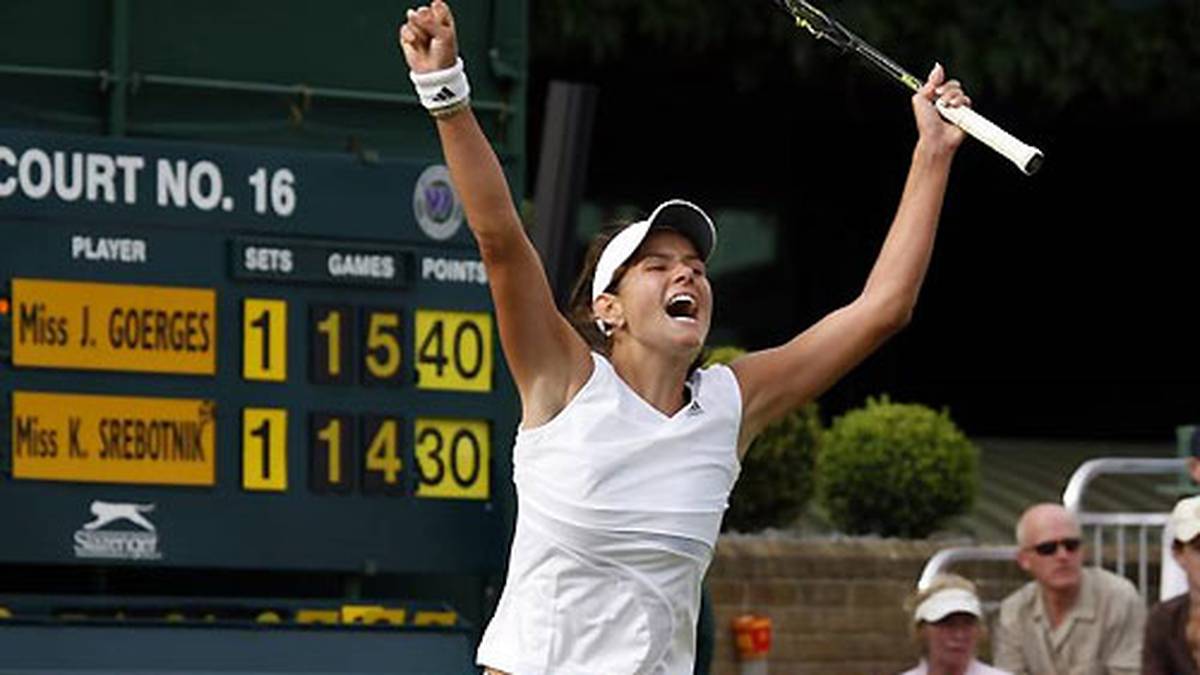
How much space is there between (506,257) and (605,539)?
0.50 metres

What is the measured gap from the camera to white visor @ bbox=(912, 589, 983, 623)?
9602 millimetres

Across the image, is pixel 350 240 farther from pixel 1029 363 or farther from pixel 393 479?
pixel 1029 363

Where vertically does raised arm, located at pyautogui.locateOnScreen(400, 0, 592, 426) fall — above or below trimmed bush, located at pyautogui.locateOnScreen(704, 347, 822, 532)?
above

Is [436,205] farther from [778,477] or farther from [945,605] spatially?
[778,477]

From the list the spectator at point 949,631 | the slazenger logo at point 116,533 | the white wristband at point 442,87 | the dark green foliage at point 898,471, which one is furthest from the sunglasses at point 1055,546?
the white wristband at point 442,87

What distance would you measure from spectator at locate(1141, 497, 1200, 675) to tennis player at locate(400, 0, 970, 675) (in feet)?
11.7

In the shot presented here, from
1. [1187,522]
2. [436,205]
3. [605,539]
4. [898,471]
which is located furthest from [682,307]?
[898,471]

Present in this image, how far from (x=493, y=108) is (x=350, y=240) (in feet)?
2.95

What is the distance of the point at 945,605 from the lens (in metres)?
9.62

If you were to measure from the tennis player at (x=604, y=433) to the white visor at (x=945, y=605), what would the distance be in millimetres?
4085

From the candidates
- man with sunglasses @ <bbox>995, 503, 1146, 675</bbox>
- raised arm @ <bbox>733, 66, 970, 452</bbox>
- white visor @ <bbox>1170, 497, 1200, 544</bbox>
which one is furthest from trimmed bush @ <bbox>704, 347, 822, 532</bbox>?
raised arm @ <bbox>733, 66, 970, 452</bbox>

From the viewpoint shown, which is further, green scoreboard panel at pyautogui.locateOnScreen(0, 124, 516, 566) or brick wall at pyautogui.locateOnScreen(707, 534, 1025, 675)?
brick wall at pyautogui.locateOnScreen(707, 534, 1025, 675)

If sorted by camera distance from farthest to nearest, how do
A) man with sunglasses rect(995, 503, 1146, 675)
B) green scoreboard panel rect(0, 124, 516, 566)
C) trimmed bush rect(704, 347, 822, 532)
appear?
trimmed bush rect(704, 347, 822, 532), man with sunglasses rect(995, 503, 1146, 675), green scoreboard panel rect(0, 124, 516, 566)

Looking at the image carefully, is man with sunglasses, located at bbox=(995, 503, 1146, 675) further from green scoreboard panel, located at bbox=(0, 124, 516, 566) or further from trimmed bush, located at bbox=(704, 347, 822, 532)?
trimmed bush, located at bbox=(704, 347, 822, 532)
